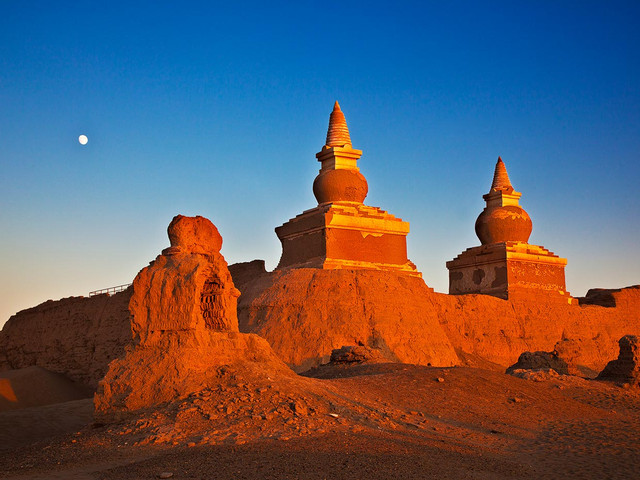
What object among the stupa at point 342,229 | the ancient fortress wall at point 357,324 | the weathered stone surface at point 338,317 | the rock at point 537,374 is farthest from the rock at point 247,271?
the rock at point 537,374

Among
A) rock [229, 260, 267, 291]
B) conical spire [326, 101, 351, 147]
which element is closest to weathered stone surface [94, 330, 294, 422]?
rock [229, 260, 267, 291]

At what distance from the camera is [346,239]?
22984 millimetres

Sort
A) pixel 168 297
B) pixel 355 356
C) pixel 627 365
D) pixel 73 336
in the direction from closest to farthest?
pixel 168 297
pixel 355 356
pixel 627 365
pixel 73 336

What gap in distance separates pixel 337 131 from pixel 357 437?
17.7m

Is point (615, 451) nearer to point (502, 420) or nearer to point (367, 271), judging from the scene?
point (502, 420)

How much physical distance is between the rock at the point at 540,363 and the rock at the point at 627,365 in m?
1.13

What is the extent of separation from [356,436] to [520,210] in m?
23.3

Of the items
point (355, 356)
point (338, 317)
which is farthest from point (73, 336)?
point (355, 356)

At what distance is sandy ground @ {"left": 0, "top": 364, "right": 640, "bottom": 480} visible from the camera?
809 cm

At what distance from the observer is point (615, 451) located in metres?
10.6

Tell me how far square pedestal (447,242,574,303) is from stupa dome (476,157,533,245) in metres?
0.80

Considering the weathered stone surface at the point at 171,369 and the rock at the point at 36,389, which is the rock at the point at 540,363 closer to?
the weathered stone surface at the point at 171,369

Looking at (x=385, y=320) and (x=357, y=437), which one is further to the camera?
(x=385, y=320)

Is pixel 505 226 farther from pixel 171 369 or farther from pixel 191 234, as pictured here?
pixel 171 369
